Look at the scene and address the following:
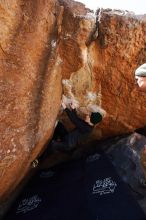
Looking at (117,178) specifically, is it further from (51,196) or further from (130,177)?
(51,196)

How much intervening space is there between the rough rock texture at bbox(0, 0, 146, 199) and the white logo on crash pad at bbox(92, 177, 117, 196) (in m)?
0.75

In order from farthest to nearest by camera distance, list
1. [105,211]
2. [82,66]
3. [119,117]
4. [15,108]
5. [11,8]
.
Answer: [119,117]
[82,66]
[105,211]
[15,108]
[11,8]

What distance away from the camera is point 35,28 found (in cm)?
323

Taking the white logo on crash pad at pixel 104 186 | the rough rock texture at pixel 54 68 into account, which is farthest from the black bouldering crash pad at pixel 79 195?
the rough rock texture at pixel 54 68

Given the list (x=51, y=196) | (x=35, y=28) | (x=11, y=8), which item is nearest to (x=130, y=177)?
(x=51, y=196)

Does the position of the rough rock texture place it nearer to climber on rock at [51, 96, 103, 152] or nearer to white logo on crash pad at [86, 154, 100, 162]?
A: climber on rock at [51, 96, 103, 152]

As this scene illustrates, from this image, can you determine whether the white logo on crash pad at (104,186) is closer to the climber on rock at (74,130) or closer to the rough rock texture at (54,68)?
the climber on rock at (74,130)

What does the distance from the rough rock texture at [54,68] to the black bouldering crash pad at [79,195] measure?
1.48 feet

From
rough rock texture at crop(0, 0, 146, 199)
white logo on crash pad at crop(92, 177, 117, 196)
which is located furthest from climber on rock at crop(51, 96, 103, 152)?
white logo on crash pad at crop(92, 177, 117, 196)

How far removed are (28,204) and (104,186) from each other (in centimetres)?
95

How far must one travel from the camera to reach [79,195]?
12.5ft

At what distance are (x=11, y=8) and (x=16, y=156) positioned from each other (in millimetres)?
1357

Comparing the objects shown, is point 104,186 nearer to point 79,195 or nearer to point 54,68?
point 79,195

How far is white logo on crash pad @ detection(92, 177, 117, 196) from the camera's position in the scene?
3.74 m
